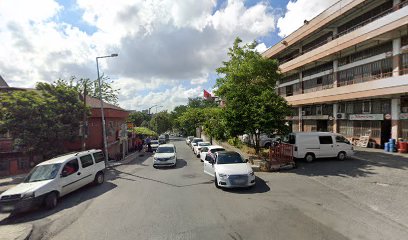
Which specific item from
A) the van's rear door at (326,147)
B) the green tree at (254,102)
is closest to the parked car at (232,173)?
the green tree at (254,102)

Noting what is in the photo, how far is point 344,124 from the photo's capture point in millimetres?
25484

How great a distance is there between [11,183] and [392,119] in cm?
2892

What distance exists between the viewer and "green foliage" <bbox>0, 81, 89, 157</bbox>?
1440 centimetres

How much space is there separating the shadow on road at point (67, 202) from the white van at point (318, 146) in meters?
11.5

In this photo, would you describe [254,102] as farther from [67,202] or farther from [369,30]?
[369,30]

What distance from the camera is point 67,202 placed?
9211 mm

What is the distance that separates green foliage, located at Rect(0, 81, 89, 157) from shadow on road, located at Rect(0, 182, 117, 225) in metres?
6.12

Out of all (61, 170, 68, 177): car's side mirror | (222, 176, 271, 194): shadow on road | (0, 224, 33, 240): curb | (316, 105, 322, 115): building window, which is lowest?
(0, 224, 33, 240): curb

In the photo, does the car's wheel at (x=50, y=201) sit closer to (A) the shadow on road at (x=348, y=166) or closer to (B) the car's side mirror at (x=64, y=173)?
(B) the car's side mirror at (x=64, y=173)

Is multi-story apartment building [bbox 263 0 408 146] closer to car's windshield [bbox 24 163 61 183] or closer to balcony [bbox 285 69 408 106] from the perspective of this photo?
balcony [bbox 285 69 408 106]

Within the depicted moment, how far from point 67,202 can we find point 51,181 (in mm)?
1137

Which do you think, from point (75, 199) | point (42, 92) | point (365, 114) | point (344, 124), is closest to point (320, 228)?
point (75, 199)

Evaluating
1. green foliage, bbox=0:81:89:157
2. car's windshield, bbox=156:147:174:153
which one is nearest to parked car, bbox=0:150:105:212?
green foliage, bbox=0:81:89:157

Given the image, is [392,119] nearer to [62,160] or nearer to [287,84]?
[287,84]
